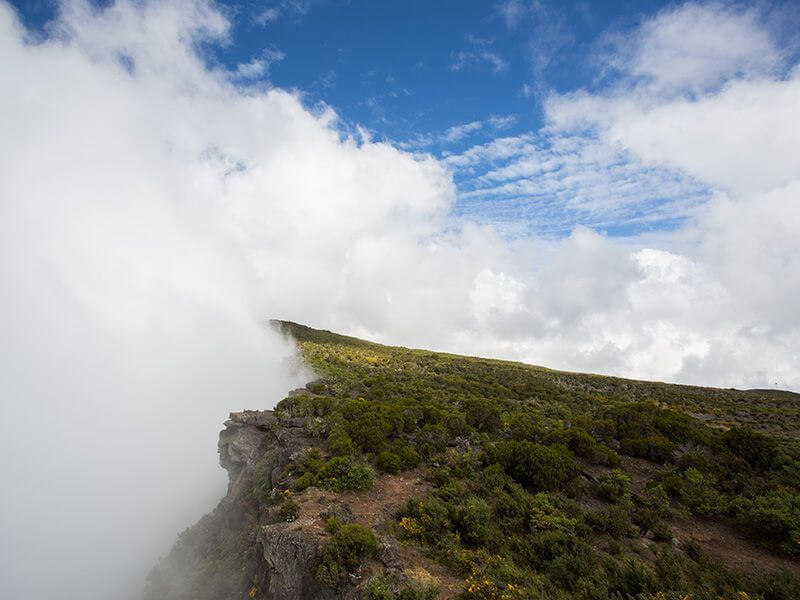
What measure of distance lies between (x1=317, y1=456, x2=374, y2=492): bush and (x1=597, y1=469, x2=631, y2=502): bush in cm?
816

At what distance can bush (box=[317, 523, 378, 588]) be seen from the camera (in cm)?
918

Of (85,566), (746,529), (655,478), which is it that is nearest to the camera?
(746,529)

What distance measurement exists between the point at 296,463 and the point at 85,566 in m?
38.7

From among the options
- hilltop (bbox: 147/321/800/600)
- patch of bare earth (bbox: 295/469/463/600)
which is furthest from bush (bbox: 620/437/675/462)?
patch of bare earth (bbox: 295/469/463/600)

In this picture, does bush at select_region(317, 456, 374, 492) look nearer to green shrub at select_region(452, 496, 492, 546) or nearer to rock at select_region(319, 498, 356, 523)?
rock at select_region(319, 498, 356, 523)

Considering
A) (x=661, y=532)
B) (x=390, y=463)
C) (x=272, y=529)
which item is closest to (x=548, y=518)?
(x=661, y=532)

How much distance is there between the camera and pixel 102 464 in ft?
157

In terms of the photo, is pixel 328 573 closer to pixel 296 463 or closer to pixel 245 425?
pixel 296 463

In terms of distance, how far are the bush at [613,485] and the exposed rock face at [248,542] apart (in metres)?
9.51

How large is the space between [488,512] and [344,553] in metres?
4.35

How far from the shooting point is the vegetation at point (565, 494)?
27.1 ft

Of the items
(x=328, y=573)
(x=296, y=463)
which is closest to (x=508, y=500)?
(x=328, y=573)

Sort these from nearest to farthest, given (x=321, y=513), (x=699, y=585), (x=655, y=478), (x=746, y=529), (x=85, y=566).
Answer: (x=699, y=585)
(x=746, y=529)
(x=321, y=513)
(x=655, y=478)
(x=85, y=566)

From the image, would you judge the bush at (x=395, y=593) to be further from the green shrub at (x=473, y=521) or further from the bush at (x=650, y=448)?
the bush at (x=650, y=448)
